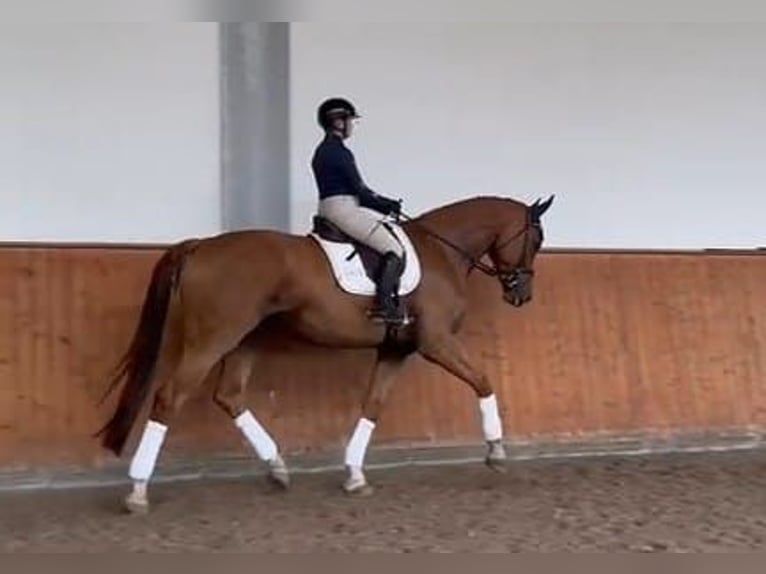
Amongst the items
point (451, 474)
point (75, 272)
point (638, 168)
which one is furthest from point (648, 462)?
point (75, 272)

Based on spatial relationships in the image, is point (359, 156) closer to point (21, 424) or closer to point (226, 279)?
point (226, 279)

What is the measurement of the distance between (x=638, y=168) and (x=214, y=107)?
2.71 m

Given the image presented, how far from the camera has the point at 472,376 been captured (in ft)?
19.3

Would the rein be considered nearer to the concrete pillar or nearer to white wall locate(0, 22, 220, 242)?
the concrete pillar

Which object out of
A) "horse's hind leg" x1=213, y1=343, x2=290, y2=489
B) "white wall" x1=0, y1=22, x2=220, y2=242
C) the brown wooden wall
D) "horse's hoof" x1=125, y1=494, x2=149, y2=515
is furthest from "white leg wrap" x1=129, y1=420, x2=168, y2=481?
"white wall" x1=0, y1=22, x2=220, y2=242

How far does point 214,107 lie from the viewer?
712cm

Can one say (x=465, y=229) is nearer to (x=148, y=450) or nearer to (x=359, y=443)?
(x=359, y=443)

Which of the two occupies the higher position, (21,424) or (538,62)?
(538,62)

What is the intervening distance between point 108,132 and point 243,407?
2.07 metres

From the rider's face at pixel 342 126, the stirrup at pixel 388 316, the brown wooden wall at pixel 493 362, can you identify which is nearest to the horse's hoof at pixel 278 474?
the brown wooden wall at pixel 493 362

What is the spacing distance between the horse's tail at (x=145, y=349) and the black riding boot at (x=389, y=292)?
3.08ft

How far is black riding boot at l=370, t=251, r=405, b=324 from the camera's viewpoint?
576cm

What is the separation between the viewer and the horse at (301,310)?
18.3 feet

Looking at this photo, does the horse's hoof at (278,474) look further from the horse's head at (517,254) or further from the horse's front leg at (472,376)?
the horse's head at (517,254)
